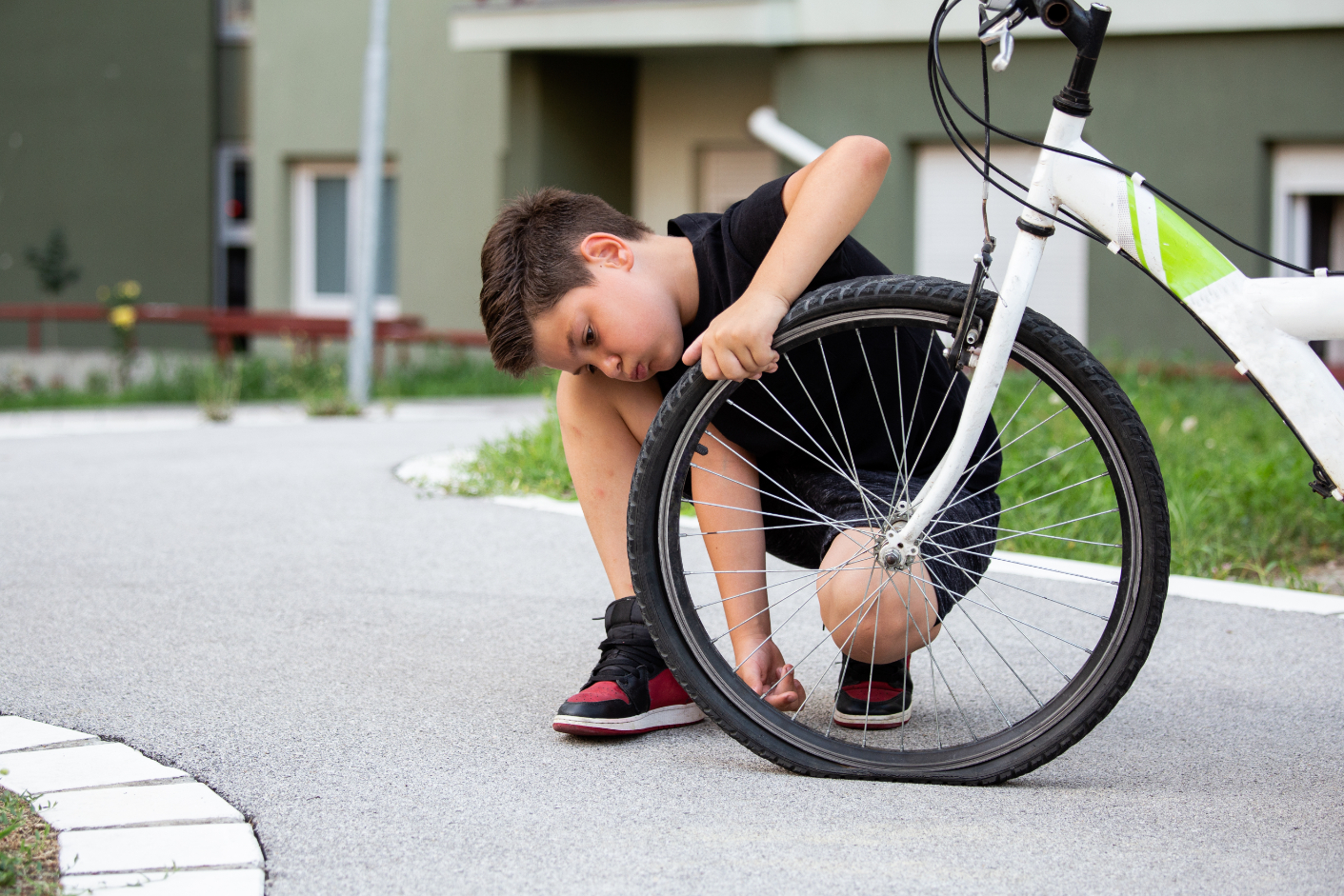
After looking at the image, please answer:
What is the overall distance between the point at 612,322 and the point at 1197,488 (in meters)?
3.23

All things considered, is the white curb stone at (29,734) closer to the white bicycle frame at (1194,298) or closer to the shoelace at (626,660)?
the shoelace at (626,660)

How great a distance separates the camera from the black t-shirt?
2.50 meters

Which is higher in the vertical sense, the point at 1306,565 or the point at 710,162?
the point at 710,162

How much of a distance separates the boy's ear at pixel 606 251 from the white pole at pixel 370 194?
837 cm

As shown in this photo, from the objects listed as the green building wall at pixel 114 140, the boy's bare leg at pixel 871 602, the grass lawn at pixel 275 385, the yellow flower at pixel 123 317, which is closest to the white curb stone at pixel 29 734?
the boy's bare leg at pixel 871 602

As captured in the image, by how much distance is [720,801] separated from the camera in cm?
223

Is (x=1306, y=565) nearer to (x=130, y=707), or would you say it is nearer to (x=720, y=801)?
(x=720, y=801)

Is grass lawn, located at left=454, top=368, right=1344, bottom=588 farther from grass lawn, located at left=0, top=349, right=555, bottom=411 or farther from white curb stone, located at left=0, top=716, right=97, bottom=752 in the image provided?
grass lawn, located at left=0, top=349, right=555, bottom=411

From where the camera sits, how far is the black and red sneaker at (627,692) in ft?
8.27

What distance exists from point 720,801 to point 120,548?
2.77m

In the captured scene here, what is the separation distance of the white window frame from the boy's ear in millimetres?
9365

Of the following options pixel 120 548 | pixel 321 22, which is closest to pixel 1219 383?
pixel 120 548

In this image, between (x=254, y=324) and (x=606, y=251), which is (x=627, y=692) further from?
(x=254, y=324)

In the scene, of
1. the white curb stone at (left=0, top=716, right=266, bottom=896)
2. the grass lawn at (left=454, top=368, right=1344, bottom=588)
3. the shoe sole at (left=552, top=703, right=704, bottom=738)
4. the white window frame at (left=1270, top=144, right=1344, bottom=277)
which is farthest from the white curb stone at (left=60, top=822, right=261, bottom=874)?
the white window frame at (left=1270, top=144, right=1344, bottom=277)
